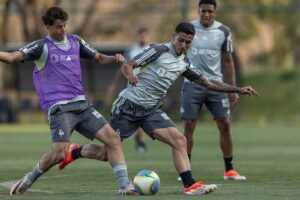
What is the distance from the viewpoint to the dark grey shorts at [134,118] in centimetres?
1183

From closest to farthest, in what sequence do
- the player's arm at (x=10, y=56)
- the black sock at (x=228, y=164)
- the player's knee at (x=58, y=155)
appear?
1. the player's arm at (x=10, y=56)
2. the player's knee at (x=58, y=155)
3. the black sock at (x=228, y=164)

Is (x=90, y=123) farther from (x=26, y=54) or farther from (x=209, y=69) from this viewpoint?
(x=209, y=69)

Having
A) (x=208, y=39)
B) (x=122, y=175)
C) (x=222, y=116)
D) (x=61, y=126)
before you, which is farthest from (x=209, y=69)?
(x=61, y=126)

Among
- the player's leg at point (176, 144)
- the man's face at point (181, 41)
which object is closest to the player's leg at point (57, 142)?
the player's leg at point (176, 144)

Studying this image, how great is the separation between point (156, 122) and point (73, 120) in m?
1.02

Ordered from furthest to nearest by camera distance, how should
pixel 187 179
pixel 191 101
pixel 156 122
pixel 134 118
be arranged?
pixel 191 101 → pixel 134 118 → pixel 156 122 → pixel 187 179

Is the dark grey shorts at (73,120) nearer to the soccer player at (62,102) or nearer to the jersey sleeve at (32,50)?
the soccer player at (62,102)

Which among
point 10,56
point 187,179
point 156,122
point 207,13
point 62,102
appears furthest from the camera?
point 207,13

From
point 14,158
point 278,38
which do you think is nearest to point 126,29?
point 278,38

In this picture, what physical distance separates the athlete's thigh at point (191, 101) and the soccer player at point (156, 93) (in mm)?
1997

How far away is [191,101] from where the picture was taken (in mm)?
14188

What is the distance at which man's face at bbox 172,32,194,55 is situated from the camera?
1159 cm

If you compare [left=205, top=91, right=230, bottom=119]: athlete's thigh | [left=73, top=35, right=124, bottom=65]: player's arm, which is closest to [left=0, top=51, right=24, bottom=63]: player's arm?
[left=73, top=35, right=124, bottom=65]: player's arm

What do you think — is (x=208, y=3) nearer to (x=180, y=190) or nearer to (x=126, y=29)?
(x=180, y=190)
